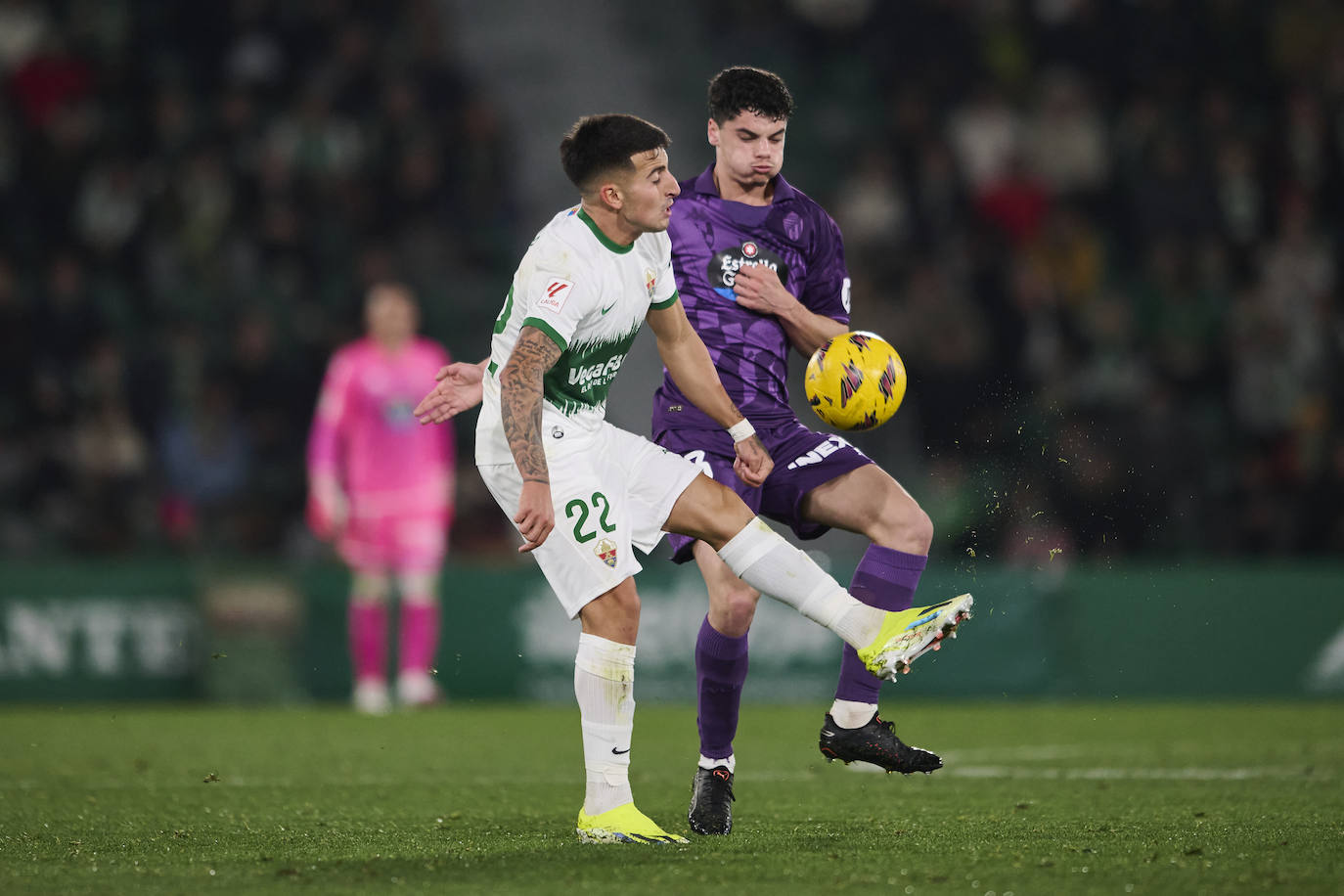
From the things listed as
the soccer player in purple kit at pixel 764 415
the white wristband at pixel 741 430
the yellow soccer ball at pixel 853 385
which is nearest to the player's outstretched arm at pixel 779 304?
the soccer player in purple kit at pixel 764 415

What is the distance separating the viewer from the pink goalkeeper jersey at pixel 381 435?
11039mm

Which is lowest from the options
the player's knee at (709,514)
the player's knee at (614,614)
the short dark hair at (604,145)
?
the player's knee at (614,614)

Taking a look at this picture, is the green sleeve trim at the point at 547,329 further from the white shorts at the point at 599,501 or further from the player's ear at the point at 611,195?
the player's ear at the point at 611,195

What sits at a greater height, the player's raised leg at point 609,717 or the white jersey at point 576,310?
the white jersey at point 576,310

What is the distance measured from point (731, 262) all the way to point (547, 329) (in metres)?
1.29

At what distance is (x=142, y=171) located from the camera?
13.6m

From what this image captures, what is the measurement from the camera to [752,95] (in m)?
5.81

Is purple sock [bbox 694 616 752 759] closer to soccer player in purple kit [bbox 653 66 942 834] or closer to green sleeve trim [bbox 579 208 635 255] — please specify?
soccer player in purple kit [bbox 653 66 942 834]

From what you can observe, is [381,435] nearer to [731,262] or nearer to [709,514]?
[731,262]

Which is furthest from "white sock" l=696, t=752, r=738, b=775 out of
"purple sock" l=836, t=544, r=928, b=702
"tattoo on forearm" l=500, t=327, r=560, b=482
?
"tattoo on forearm" l=500, t=327, r=560, b=482

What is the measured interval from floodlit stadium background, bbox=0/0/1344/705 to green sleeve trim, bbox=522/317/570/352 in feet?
19.2

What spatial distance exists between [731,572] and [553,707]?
558 centimetres

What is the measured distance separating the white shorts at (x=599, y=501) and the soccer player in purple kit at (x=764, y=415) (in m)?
0.60

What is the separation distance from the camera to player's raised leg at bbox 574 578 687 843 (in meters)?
4.95
